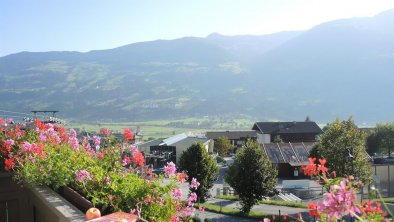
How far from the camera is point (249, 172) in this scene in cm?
2672

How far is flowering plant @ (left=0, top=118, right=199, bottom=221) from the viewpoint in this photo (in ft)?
10.8

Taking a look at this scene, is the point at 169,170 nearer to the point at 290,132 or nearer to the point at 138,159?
the point at 138,159

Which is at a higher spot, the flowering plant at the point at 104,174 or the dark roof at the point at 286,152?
the flowering plant at the point at 104,174

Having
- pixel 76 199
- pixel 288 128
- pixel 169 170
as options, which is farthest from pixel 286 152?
pixel 76 199

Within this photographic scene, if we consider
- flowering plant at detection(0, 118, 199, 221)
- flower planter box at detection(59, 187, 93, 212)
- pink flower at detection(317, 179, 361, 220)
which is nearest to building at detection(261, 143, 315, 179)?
flowering plant at detection(0, 118, 199, 221)

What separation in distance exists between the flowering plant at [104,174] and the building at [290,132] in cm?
7073

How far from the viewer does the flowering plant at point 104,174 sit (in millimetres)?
3305

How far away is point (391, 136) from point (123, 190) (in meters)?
62.8

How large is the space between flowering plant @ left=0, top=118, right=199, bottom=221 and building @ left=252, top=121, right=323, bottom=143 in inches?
2785

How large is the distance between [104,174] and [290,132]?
74677 mm

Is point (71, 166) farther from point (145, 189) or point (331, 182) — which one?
point (331, 182)

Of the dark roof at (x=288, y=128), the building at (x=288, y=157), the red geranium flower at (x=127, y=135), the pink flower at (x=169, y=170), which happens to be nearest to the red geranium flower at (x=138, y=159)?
the red geranium flower at (x=127, y=135)

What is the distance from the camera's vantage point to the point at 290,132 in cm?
7650

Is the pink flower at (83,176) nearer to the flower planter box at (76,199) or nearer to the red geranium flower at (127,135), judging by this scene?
the flower planter box at (76,199)
